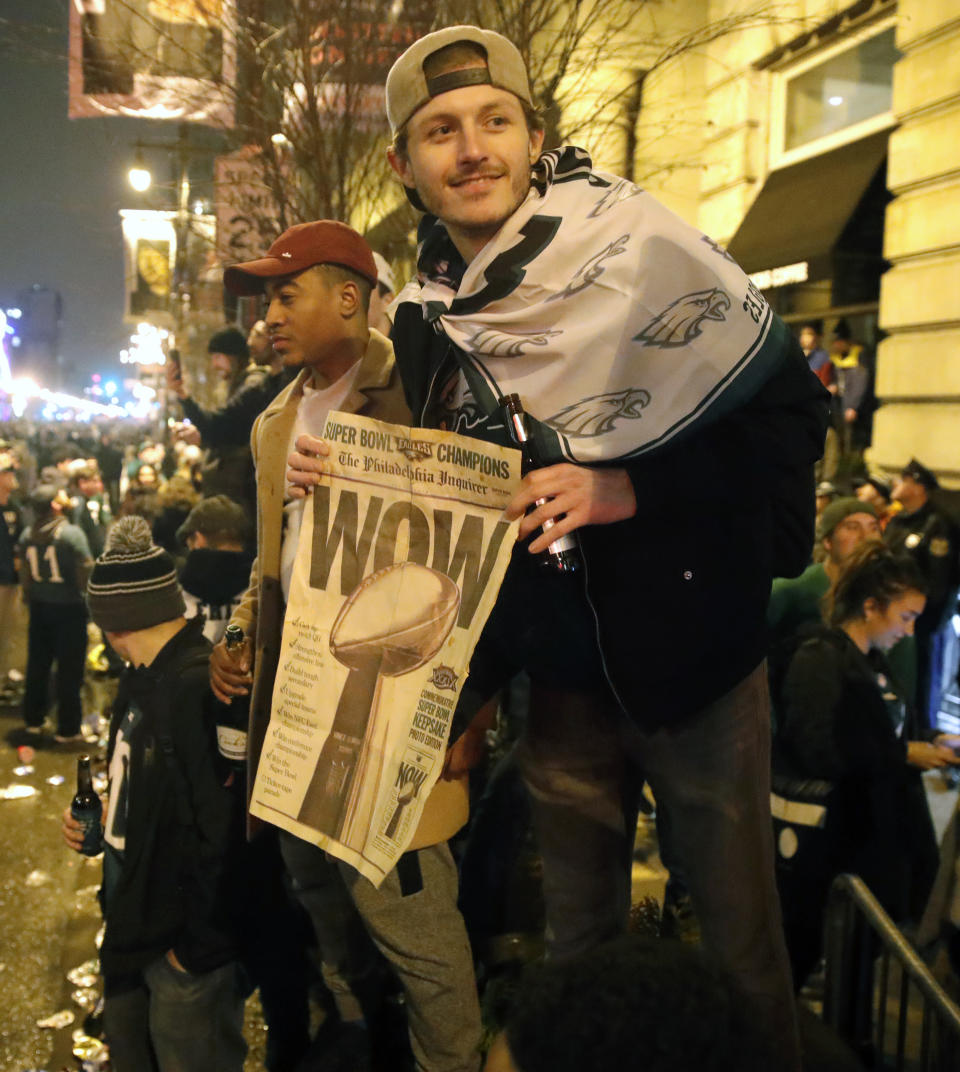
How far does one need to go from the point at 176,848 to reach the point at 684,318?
219cm

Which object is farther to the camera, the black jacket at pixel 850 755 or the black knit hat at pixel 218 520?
the black knit hat at pixel 218 520

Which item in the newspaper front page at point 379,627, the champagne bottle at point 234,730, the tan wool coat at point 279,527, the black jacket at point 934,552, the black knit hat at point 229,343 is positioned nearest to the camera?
the newspaper front page at point 379,627

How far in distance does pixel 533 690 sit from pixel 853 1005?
1.80 meters

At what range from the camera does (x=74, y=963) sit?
4.62 m

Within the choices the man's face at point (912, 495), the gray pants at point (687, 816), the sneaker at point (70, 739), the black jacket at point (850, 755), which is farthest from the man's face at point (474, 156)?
the sneaker at point (70, 739)

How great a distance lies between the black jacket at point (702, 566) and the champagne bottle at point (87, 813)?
7.36ft

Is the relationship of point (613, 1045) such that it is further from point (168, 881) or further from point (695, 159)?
point (695, 159)

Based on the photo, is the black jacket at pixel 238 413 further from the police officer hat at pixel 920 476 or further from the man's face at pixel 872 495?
the police officer hat at pixel 920 476

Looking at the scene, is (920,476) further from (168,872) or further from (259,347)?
(168,872)

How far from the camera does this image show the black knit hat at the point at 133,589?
3166 mm

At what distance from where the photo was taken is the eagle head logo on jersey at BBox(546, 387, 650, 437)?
5.65ft

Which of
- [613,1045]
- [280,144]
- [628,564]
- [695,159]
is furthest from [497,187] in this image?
[695,159]

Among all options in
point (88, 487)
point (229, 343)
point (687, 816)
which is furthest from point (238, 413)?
point (88, 487)

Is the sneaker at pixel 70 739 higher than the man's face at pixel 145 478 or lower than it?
lower
